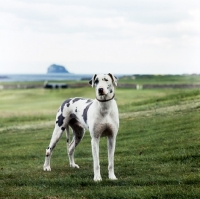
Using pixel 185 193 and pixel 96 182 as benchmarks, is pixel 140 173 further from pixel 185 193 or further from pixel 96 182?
pixel 185 193

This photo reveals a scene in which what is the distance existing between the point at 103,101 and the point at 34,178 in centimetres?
230

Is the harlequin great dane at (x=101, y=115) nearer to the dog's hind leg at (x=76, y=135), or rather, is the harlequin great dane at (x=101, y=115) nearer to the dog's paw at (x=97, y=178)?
the dog's paw at (x=97, y=178)

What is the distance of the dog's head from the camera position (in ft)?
26.8

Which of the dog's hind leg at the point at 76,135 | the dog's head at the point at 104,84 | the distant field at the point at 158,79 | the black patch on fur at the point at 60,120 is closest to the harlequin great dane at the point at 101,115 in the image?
the dog's head at the point at 104,84

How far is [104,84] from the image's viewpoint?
26.9 ft

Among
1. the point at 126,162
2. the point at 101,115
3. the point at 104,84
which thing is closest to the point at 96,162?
the point at 101,115

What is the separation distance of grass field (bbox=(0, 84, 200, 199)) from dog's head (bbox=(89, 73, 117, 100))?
162 centimetres

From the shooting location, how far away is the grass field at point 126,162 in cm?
787

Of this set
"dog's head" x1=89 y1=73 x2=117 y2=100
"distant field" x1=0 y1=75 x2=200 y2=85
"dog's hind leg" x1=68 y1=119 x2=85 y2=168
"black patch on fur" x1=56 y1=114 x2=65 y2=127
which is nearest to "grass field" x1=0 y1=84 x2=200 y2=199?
"dog's hind leg" x1=68 y1=119 x2=85 y2=168

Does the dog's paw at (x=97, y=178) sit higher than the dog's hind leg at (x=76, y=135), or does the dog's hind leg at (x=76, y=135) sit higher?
the dog's hind leg at (x=76, y=135)

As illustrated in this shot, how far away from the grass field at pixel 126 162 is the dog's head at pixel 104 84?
1.62m

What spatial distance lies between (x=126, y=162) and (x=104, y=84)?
354 cm
